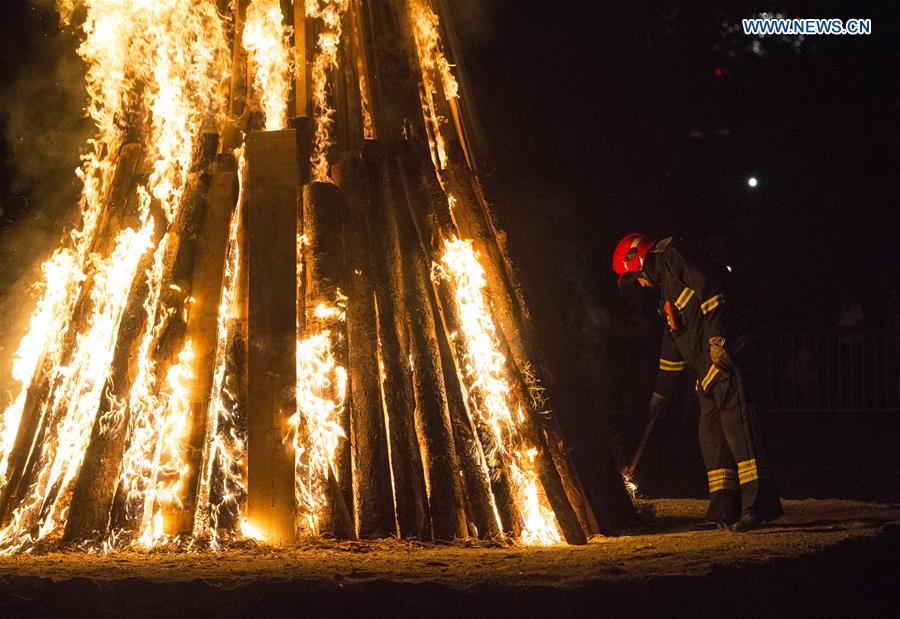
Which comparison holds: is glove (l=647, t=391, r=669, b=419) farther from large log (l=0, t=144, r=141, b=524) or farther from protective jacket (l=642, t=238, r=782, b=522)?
large log (l=0, t=144, r=141, b=524)

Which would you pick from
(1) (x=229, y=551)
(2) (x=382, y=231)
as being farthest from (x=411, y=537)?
(2) (x=382, y=231)

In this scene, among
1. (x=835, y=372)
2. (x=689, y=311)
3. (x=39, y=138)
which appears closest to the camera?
(x=689, y=311)

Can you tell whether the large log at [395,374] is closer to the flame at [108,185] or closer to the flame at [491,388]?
the flame at [491,388]

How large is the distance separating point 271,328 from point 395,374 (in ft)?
2.73

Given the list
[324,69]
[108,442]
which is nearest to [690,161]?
[324,69]

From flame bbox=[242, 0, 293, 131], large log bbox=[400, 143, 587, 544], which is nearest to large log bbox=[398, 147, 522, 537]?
large log bbox=[400, 143, 587, 544]

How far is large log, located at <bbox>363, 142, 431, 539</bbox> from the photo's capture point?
5.72 m

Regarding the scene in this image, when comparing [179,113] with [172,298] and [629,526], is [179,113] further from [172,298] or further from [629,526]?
[629,526]

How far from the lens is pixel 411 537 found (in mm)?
5613

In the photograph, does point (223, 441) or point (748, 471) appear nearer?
point (223, 441)

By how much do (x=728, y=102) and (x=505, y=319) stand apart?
1481cm

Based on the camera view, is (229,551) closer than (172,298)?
Yes

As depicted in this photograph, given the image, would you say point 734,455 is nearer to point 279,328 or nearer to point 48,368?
point 279,328

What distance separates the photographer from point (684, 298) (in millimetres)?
6688
